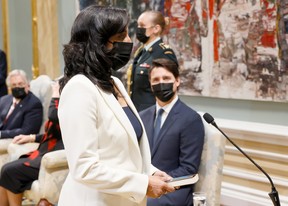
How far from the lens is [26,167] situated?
177 inches

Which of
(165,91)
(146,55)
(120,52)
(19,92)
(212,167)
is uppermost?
(120,52)

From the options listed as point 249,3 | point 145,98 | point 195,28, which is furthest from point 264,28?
point 145,98

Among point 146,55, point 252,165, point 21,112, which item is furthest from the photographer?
point 21,112

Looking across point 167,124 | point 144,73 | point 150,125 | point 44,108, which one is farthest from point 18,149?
point 167,124

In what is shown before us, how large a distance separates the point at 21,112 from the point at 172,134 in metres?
2.41

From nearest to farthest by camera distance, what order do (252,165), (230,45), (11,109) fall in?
(252,165) < (230,45) < (11,109)

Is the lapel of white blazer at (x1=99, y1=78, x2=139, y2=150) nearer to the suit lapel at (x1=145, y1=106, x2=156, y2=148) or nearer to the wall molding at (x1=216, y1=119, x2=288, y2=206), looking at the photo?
the suit lapel at (x1=145, y1=106, x2=156, y2=148)

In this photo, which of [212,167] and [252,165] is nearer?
[212,167]

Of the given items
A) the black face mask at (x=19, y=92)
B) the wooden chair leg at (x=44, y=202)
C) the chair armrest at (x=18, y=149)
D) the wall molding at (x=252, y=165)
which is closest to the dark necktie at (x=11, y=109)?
the black face mask at (x=19, y=92)

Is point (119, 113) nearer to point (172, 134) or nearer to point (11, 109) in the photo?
point (172, 134)

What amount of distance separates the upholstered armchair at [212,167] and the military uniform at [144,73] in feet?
3.65

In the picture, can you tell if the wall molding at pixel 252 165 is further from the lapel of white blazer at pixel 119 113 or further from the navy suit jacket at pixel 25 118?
the lapel of white blazer at pixel 119 113

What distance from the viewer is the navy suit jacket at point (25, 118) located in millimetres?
5277

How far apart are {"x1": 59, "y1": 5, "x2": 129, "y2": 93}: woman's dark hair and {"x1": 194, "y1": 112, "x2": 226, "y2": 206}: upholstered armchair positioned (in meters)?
1.39
